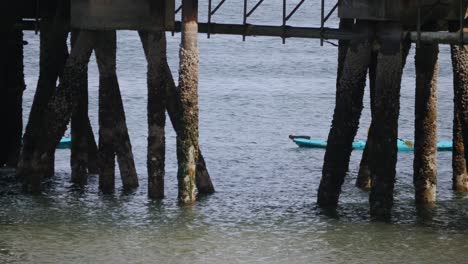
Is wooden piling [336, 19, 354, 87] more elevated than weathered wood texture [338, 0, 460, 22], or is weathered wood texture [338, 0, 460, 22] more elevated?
weathered wood texture [338, 0, 460, 22]

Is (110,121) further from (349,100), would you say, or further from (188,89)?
(349,100)

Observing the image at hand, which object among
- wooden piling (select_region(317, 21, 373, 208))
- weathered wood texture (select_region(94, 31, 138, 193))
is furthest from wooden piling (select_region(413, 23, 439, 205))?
weathered wood texture (select_region(94, 31, 138, 193))

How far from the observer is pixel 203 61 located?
209 ft

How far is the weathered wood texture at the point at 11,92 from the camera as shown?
30406mm

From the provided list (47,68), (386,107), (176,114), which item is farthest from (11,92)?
(386,107)

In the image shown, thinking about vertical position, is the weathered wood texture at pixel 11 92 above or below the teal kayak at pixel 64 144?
above

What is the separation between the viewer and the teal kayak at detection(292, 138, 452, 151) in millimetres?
37519

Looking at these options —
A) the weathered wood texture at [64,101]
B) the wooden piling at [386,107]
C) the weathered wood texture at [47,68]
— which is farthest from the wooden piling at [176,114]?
the wooden piling at [386,107]

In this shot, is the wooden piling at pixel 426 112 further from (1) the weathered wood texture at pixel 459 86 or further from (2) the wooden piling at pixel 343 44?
(2) the wooden piling at pixel 343 44

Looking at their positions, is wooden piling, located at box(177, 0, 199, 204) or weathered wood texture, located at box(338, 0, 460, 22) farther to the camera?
wooden piling, located at box(177, 0, 199, 204)

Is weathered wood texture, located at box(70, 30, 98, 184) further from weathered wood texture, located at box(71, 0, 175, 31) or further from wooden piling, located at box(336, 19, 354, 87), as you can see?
wooden piling, located at box(336, 19, 354, 87)

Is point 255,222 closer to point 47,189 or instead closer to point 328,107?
point 47,189

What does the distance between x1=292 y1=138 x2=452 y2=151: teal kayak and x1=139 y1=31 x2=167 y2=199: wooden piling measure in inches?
445

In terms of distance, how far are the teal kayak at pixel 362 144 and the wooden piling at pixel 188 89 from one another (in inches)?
455
